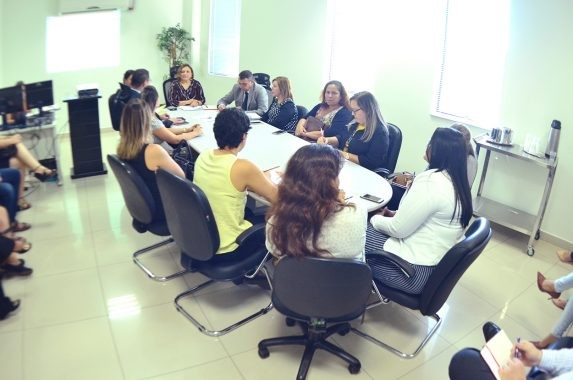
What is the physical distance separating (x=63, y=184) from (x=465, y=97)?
4.32 metres

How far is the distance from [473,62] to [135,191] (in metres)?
3.54

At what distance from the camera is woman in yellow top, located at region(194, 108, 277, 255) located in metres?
2.53

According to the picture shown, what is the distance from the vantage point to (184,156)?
14.3ft

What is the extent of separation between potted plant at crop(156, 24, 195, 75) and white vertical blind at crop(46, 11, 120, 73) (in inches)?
26.1

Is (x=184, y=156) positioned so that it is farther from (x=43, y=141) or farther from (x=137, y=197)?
(x=43, y=141)

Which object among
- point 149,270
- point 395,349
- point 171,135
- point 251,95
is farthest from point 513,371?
point 251,95

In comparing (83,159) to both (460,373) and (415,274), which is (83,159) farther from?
(460,373)

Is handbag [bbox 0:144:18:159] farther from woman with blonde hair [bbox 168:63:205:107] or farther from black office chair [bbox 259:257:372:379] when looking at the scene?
black office chair [bbox 259:257:372:379]

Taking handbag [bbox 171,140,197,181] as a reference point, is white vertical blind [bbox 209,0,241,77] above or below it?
above

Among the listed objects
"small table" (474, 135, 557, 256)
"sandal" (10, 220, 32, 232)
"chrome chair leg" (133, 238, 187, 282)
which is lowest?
"chrome chair leg" (133, 238, 187, 282)

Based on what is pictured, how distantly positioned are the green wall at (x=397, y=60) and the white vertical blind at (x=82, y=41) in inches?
4.6

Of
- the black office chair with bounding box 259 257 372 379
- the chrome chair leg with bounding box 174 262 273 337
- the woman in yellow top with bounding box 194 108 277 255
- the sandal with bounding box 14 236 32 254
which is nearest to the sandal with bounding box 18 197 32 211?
the sandal with bounding box 14 236 32 254

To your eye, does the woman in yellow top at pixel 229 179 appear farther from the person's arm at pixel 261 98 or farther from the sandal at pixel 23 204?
the person's arm at pixel 261 98

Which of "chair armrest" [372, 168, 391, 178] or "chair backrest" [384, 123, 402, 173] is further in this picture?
"chair backrest" [384, 123, 402, 173]
